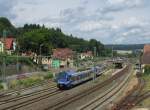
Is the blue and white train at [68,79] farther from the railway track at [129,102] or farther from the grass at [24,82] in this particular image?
the railway track at [129,102]

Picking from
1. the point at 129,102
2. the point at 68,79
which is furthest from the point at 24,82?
the point at 129,102

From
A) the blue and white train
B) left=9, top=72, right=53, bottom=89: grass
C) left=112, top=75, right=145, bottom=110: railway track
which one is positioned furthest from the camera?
left=9, top=72, right=53, bottom=89: grass

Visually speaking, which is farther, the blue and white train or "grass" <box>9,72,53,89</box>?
"grass" <box>9,72,53,89</box>

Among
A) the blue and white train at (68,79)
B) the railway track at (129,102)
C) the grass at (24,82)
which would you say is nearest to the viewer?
the railway track at (129,102)

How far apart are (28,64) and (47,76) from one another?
→ 15595mm

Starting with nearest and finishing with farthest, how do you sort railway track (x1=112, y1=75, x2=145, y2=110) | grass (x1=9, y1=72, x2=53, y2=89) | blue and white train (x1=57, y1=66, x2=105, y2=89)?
1. railway track (x1=112, y1=75, x2=145, y2=110)
2. blue and white train (x1=57, y1=66, x2=105, y2=89)
3. grass (x1=9, y1=72, x2=53, y2=89)

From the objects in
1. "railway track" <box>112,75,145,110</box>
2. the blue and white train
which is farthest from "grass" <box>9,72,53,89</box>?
"railway track" <box>112,75,145,110</box>

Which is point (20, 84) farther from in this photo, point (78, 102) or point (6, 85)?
point (78, 102)

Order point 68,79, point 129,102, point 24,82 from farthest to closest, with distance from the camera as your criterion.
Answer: point 24,82, point 68,79, point 129,102

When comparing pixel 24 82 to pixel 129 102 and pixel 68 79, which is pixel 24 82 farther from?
pixel 129 102

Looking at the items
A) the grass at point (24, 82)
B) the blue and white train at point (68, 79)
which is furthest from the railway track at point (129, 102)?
the grass at point (24, 82)

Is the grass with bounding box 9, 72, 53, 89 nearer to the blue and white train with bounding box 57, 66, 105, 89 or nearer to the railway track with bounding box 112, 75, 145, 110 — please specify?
the blue and white train with bounding box 57, 66, 105, 89

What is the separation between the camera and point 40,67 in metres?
119

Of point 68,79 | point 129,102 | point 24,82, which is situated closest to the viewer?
point 129,102
